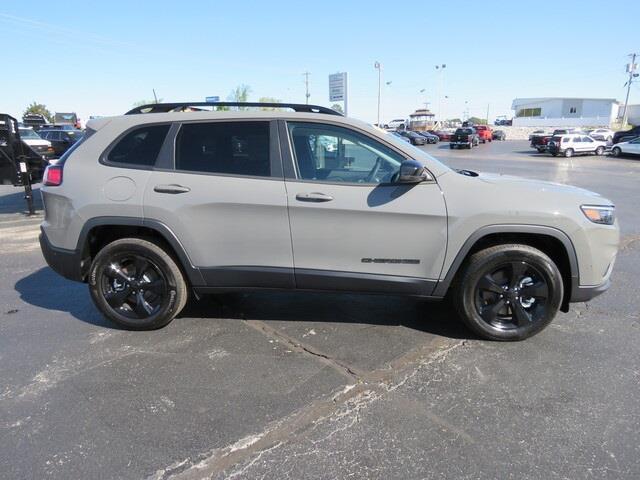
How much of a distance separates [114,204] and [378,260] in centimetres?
212

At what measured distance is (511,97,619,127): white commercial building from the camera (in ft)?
291

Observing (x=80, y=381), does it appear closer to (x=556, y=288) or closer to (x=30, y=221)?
(x=556, y=288)

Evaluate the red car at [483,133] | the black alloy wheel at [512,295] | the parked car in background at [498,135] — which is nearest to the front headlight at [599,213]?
the black alloy wheel at [512,295]

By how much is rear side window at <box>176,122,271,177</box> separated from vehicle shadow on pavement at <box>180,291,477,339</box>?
4.01 ft

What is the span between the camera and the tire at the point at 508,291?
354cm

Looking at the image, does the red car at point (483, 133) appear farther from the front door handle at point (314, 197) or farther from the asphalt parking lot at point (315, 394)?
the front door handle at point (314, 197)

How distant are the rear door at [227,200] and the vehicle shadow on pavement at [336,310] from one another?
2.12 ft

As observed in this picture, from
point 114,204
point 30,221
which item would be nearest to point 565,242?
point 114,204

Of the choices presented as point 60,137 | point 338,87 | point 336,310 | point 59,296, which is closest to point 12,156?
point 59,296

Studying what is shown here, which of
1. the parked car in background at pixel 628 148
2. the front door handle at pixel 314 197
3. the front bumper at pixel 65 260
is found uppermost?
the front door handle at pixel 314 197

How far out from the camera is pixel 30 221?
8898 millimetres

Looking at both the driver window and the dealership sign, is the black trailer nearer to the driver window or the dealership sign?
the driver window

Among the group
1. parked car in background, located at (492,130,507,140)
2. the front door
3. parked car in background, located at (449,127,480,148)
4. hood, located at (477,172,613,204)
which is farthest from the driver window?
parked car in background, located at (492,130,507,140)

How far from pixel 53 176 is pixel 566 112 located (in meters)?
121
